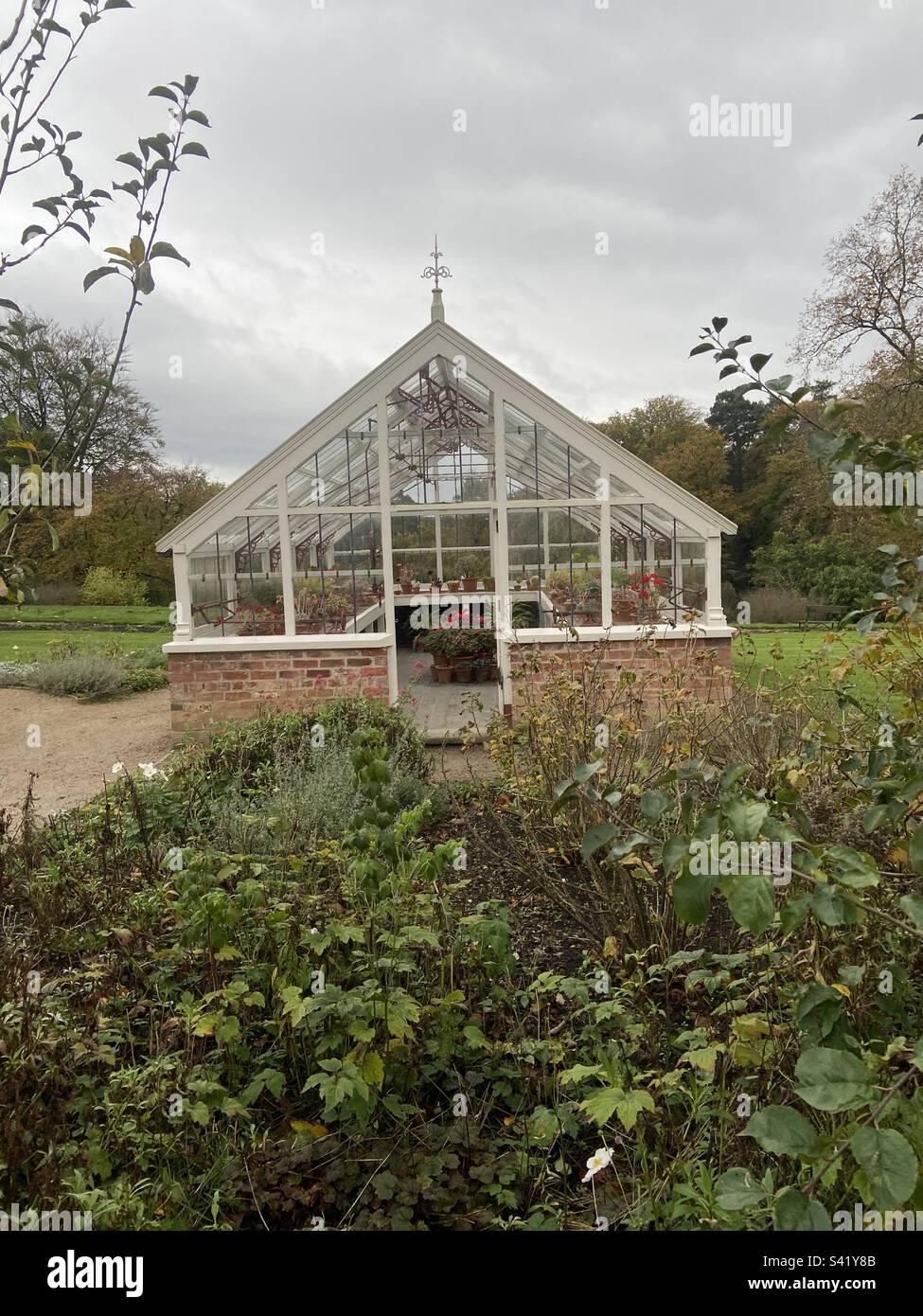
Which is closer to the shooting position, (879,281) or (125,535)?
(879,281)

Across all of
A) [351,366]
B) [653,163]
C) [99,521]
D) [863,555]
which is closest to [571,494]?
[653,163]

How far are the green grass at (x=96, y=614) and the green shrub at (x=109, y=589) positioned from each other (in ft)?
0.82

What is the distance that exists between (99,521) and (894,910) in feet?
78.6

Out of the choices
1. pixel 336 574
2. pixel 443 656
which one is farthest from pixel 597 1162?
pixel 443 656

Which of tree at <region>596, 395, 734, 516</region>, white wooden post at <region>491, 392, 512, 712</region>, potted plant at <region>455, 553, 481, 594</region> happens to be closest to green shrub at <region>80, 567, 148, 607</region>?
potted plant at <region>455, 553, 481, 594</region>

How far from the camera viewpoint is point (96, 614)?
2142 cm

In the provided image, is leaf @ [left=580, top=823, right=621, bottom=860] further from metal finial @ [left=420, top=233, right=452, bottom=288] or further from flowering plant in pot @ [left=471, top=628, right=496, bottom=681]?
flowering plant in pot @ [left=471, top=628, right=496, bottom=681]

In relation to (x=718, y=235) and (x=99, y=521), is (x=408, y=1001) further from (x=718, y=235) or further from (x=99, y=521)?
(x=99, y=521)

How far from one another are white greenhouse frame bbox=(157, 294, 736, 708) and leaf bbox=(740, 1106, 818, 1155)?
7.07 m

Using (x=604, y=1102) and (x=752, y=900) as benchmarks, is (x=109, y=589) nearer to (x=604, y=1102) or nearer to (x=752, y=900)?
(x=604, y=1102)

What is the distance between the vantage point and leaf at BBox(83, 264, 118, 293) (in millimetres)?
1698

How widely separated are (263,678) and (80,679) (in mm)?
4569

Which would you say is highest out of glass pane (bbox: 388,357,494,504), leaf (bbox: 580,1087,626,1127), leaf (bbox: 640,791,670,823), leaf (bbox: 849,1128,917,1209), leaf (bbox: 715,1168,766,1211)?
glass pane (bbox: 388,357,494,504)

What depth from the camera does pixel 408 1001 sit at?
273 centimetres
